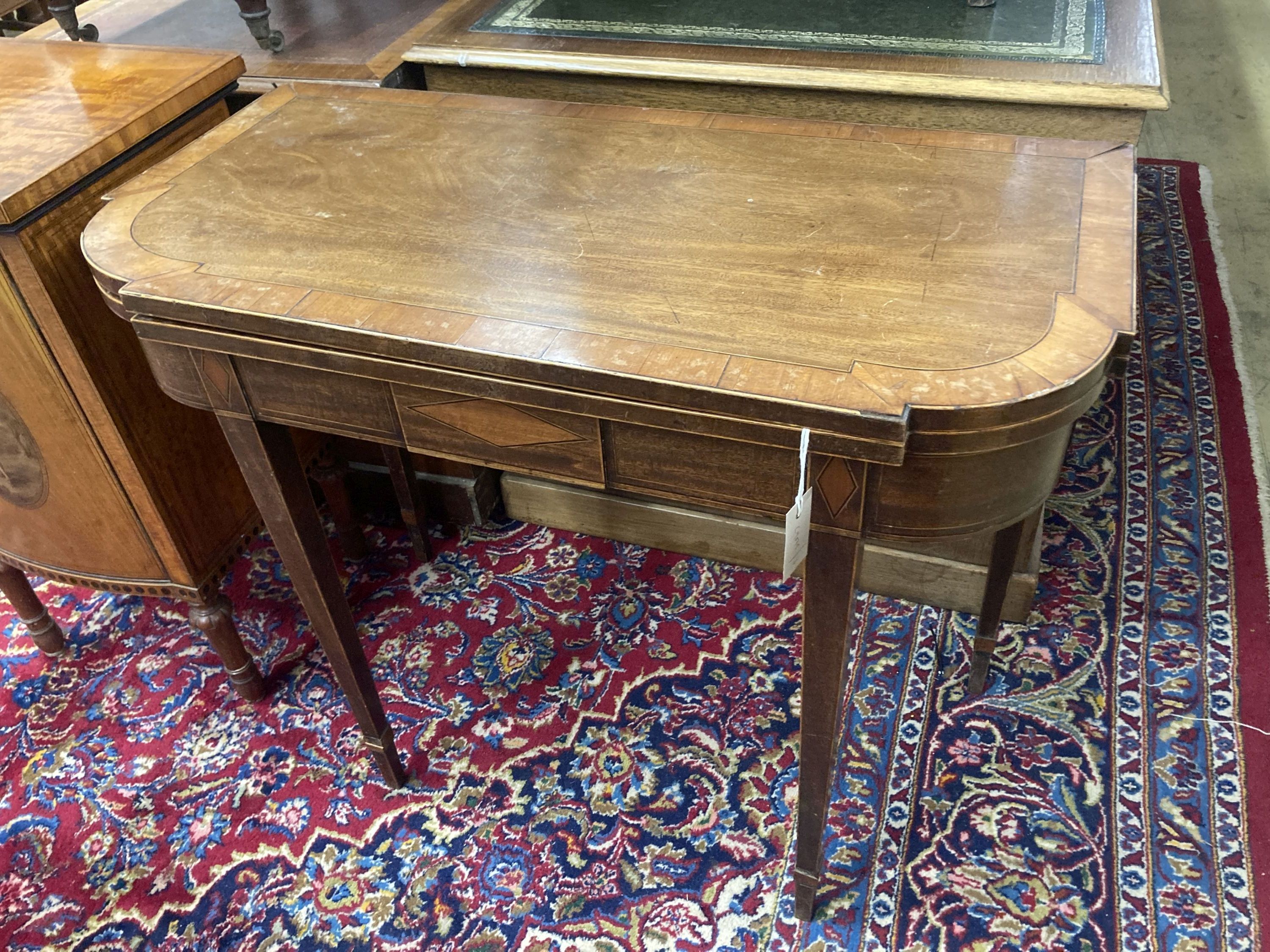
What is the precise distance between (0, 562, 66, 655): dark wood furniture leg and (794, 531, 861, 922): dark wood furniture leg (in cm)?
143

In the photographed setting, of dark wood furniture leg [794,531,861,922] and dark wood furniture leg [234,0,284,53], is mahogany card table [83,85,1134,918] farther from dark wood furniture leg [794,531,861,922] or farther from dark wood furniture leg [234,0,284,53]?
dark wood furniture leg [234,0,284,53]

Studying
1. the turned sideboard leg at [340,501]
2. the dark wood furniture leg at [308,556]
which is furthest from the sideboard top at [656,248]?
the turned sideboard leg at [340,501]

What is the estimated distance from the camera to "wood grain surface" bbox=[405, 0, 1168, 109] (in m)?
1.48

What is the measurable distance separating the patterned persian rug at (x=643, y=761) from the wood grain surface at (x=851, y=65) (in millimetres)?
904

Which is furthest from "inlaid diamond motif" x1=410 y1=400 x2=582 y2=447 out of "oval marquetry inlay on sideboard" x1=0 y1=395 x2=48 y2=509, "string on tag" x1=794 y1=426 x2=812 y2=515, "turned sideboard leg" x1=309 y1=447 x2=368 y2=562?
"turned sideboard leg" x1=309 y1=447 x2=368 y2=562

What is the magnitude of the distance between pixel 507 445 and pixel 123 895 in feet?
3.50

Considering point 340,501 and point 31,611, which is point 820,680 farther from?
point 31,611

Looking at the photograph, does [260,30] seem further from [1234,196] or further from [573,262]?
[1234,196]

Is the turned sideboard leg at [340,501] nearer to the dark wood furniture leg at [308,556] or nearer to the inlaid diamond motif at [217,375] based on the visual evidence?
the dark wood furniture leg at [308,556]

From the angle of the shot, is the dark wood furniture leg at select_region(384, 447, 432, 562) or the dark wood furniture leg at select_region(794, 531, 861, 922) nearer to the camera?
the dark wood furniture leg at select_region(794, 531, 861, 922)

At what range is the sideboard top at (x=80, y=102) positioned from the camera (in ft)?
4.09

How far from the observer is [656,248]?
1.10 m

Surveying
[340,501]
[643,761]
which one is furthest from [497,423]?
[340,501]

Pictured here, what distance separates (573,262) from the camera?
1088 mm
